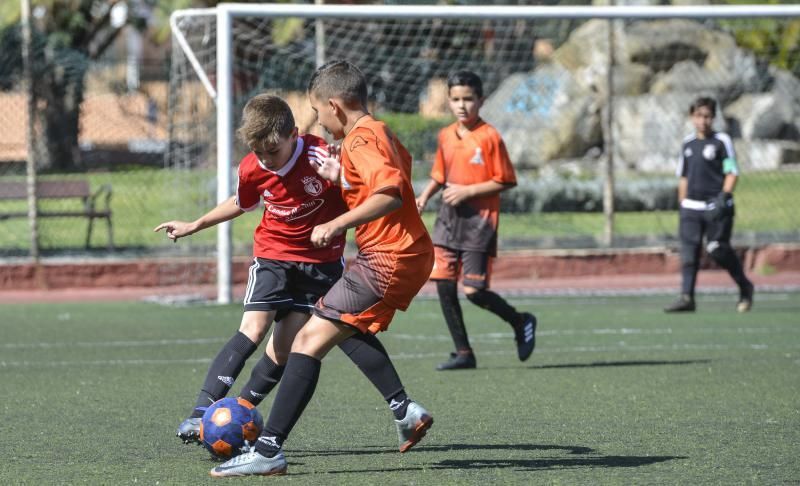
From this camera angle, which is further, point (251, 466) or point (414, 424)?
point (414, 424)

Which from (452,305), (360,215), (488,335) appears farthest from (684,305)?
(360,215)

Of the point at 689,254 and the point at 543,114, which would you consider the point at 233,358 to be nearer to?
the point at 689,254

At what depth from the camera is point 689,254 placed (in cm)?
1243

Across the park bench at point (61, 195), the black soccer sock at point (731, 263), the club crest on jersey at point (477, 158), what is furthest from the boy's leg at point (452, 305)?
the park bench at point (61, 195)

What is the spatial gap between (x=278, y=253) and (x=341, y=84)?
3.07 feet

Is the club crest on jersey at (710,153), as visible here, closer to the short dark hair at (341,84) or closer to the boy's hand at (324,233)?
the short dark hair at (341,84)

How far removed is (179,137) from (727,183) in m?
6.13

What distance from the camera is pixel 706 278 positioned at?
15656 millimetres

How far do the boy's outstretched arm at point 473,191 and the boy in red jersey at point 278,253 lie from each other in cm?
281

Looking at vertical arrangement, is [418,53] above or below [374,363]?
above

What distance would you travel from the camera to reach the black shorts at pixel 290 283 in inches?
233

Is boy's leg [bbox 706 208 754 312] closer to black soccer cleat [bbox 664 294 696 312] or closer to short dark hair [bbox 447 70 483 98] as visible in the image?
black soccer cleat [bbox 664 294 696 312]

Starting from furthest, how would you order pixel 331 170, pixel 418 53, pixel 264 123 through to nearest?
pixel 418 53, pixel 264 123, pixel 331 170

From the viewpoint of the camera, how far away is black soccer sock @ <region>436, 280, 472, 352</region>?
875 centimetres
